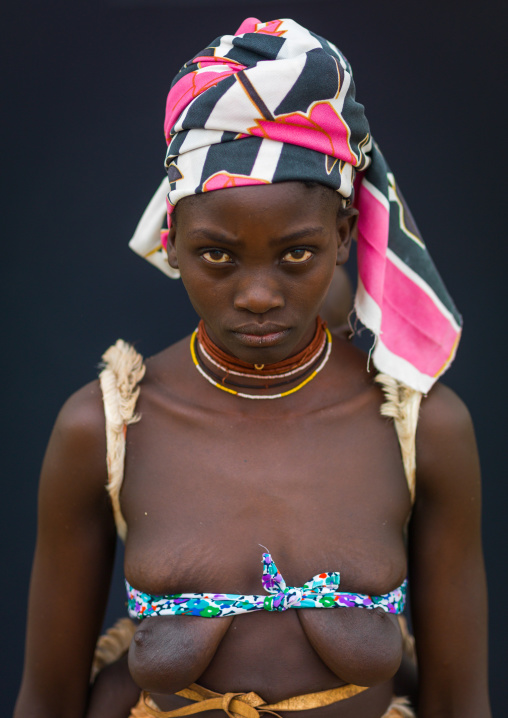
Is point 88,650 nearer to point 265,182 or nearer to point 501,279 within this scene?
point 265,182

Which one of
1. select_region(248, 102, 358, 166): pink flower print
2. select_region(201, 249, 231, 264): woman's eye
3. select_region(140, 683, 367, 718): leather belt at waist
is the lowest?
select_region(140, 683, 367, 718): leather belt at waist

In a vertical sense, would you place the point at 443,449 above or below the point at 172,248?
below

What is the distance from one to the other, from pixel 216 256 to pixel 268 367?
30 centimetres

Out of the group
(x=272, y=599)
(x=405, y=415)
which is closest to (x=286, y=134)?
(x=405, y=415)

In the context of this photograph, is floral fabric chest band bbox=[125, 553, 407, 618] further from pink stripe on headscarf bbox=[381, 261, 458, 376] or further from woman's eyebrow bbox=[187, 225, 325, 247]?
woman's eyebrow bbox=[187, 225, 325, 247]

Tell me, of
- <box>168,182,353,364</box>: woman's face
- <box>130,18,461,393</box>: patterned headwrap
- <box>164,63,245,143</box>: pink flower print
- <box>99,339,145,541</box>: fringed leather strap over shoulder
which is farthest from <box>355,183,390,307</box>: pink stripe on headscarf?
<box>99,339,145,541</box>: fringed leather strap over shoulder

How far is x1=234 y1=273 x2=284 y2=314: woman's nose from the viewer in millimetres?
1286

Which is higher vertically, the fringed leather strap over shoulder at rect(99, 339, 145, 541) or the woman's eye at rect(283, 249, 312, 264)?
the woman's eye at rect(283, 249, 312, 264)

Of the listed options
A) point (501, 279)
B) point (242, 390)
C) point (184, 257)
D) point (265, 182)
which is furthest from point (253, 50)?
point (501, 279)

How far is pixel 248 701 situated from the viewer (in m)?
1.43

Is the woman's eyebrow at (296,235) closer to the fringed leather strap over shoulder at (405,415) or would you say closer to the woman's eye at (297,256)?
the woman's eye at (297,256)

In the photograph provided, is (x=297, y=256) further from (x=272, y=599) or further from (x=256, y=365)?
(x=272, y=599)

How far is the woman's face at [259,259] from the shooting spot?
4.17ft

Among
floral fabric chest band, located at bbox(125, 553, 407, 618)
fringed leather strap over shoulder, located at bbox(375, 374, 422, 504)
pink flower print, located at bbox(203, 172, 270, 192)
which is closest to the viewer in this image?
pink flower print, located at bbox(203, 172, 270, 192)
